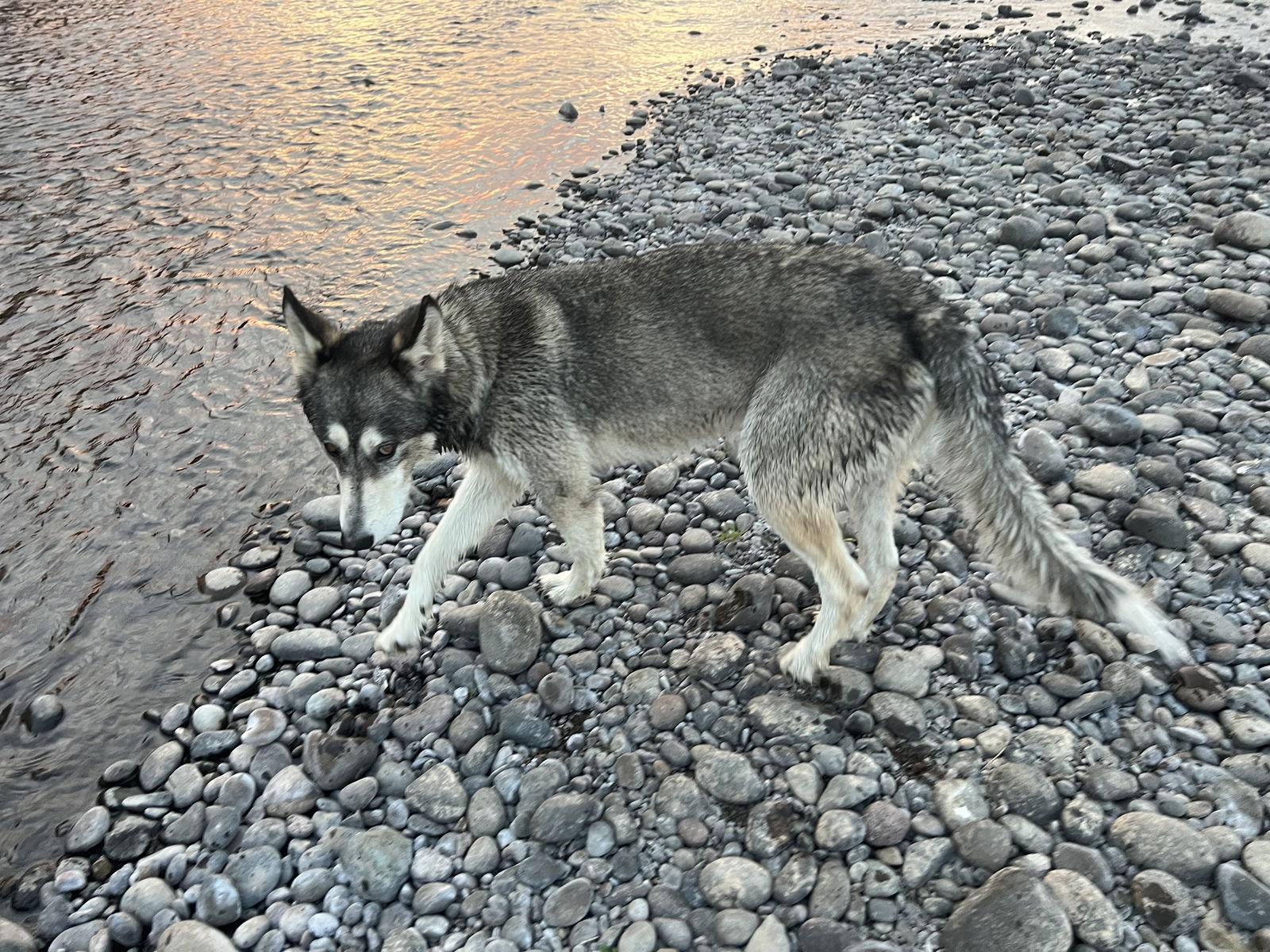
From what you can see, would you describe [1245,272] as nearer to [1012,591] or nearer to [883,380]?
[1012,591]

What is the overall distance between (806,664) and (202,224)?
Result: 36.5ft

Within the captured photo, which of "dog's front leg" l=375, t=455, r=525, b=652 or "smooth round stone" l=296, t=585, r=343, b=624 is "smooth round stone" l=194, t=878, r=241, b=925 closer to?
"dog's front leg" l=375, t=455, r=525, b=652

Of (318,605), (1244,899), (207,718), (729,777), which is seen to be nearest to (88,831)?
(207,718)

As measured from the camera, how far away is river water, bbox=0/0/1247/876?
245 inches

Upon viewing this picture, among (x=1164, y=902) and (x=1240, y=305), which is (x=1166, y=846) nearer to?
(x=1164, y=902)

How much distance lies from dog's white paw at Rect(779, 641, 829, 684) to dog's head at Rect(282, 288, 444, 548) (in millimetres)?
2645

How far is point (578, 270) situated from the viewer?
19.8 feet

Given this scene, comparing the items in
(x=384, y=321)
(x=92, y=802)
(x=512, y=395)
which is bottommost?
(x=92, y=802)

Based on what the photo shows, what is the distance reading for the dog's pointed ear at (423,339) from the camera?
4.88 metres

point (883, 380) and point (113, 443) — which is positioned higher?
point (883, 380)

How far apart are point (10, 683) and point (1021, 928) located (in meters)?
6.56

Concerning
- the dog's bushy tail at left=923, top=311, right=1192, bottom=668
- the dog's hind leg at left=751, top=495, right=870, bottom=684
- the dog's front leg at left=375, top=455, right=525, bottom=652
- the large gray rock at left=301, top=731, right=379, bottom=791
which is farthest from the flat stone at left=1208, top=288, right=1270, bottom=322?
the large gray rock at left=301, top=731, right=379, bottom=791

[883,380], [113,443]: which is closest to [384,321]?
[883,380]

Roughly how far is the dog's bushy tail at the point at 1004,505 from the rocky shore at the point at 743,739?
70cm
